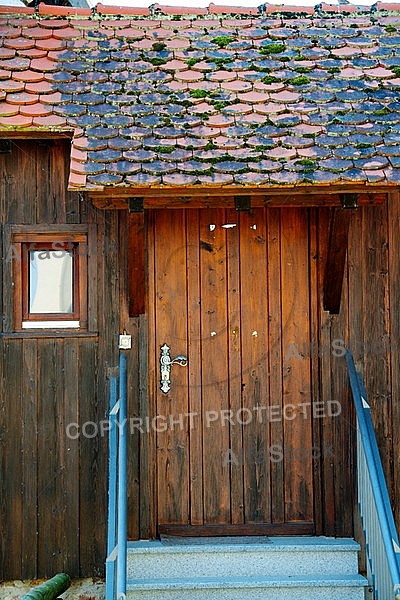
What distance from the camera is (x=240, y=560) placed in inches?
207

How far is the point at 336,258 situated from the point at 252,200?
0.75 meters

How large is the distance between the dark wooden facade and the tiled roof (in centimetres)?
57

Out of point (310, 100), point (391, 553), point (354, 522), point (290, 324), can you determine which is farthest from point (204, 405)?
point (310, 100)

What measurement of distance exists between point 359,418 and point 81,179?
235 centimetres

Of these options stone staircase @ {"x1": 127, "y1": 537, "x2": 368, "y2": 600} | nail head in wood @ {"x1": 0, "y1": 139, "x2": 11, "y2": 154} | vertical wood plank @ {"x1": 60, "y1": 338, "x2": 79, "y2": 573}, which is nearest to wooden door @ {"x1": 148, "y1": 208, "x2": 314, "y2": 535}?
stone staircase @ {"x1": 127, "y1": 537, "x2": 368, "y2": 600}

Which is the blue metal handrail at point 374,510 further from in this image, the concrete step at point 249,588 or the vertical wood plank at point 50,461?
the vertical wood plank at point 50,461

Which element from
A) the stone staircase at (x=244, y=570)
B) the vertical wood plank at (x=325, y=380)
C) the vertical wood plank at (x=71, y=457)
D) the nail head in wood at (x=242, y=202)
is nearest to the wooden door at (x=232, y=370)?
the vertical wood plank at (x=325, y=380)

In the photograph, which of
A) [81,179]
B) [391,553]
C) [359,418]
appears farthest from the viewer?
[359,418]

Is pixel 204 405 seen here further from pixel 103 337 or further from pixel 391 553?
pixel 391 553

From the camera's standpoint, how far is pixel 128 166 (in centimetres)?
479

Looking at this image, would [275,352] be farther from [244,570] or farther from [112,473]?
[112,473]

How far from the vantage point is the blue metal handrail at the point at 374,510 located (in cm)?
429

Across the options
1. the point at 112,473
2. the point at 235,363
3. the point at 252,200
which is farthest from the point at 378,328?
the point at 112,473

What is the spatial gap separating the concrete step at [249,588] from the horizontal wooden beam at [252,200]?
8.30 feet
